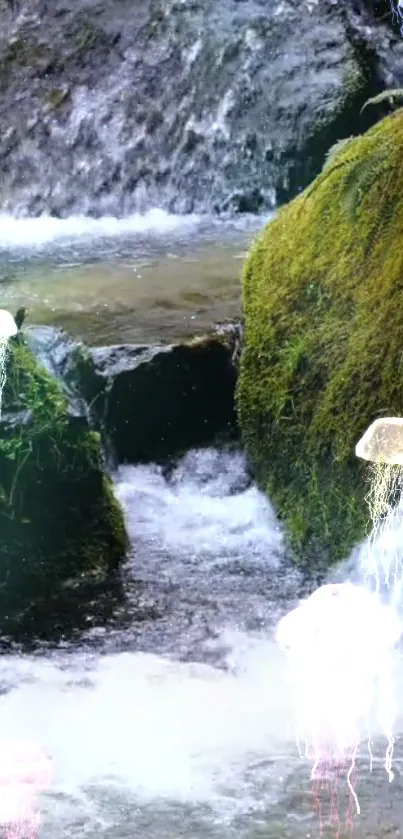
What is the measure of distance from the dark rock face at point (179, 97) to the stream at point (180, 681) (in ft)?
12.2

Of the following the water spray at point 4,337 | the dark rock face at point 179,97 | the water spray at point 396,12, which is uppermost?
the water spray at point 396,12

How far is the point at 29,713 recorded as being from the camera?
14.6 ft

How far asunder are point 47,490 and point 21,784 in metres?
1.85

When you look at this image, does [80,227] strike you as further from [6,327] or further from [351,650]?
[351,650]

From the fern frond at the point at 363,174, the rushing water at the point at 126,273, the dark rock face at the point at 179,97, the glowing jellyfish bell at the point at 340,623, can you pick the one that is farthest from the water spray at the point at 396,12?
the glowing jellyfish bell at the point at 340,623

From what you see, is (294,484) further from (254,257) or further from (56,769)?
(56,769)

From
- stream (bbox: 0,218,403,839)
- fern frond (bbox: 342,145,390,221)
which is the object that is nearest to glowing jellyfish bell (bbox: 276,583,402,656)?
stream (bbox: 0,218,403,839)

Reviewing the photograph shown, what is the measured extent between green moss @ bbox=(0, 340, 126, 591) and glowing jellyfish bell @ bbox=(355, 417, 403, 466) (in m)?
1.61

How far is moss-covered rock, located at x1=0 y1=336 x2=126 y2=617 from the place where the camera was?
545 cm

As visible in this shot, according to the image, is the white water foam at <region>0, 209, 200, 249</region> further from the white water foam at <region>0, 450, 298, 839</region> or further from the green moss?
the white water foam at <region>0, 450, 298, 839</region>

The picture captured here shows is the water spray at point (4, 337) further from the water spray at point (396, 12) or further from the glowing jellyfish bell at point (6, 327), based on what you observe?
the water spray at point (396, 12)

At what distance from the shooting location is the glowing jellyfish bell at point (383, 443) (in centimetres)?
455

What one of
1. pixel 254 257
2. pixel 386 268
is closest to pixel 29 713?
pixel 386 268

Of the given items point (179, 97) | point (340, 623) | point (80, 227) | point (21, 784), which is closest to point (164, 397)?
point (340, 623)
